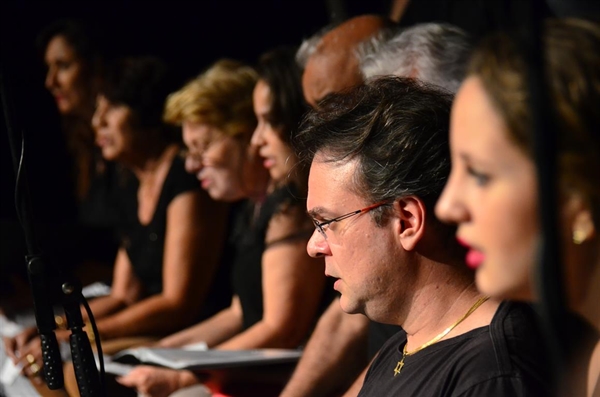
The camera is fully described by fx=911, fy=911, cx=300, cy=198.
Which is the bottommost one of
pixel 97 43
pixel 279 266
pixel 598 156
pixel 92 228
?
pixel 92 228

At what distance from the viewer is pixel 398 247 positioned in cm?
140

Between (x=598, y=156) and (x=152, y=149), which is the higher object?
(x=598, y=156)

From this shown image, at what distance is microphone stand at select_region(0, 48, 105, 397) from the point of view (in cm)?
146

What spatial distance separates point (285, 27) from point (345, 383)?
1980mm

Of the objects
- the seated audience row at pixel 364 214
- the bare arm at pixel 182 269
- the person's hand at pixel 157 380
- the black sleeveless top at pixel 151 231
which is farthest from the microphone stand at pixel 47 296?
the black sleeveless top at pixel 151 231

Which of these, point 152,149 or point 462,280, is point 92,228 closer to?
point 152,149

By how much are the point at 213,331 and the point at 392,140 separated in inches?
64.1

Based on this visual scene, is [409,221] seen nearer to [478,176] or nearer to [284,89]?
[478,176]

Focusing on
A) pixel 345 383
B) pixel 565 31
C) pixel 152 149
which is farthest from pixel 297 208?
A: pixel 565 31

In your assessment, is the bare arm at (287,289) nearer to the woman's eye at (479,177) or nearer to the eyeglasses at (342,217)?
the eyeglasses at (342,217)

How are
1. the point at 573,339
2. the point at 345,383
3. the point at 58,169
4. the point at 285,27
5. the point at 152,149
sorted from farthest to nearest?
the point at 58,169 < the point at 285,27 < the point at 152,149 < the point at 345,383 < the point at 573,339

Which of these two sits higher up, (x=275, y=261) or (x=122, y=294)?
(x=275, y=261)

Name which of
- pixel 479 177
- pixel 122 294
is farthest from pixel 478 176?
pixel 122 294

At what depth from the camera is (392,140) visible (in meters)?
1.40
